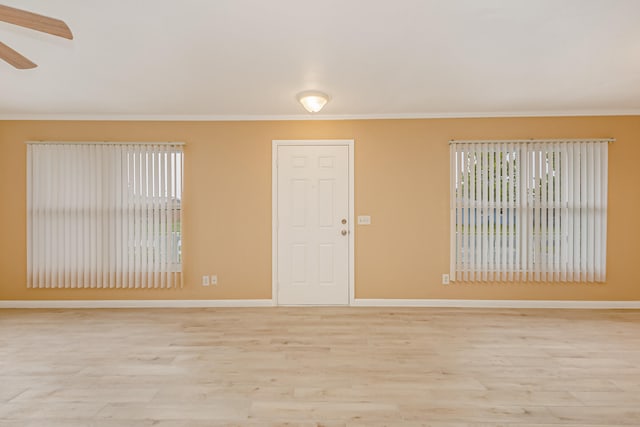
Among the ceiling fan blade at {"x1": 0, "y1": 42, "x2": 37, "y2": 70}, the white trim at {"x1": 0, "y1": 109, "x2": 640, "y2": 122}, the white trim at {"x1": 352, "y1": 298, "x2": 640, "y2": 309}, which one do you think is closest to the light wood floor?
the white trim at {"x1": 352, "y1": 298, "x2": 640, "y2": 309}

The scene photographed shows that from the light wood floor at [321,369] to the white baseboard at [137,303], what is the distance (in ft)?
1.14

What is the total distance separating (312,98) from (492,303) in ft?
11.0

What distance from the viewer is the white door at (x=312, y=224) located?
442 cm

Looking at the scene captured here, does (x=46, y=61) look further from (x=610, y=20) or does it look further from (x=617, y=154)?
(x=617, y=154)

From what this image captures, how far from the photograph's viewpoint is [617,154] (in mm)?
4266

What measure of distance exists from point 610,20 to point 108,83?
4172mm

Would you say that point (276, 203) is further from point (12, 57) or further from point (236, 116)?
point (12, 57)

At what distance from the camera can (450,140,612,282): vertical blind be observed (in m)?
4.21

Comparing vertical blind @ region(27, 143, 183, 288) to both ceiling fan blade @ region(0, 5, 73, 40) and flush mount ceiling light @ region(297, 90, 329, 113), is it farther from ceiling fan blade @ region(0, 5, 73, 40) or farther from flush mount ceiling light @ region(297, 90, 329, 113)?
ceiling fan blade @ region(0, 5, 73, 40)

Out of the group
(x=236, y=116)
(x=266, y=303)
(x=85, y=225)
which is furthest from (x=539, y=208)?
(x=85, y=225)

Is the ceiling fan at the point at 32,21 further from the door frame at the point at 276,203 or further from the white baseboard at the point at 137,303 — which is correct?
the white baseboard at the point at 137,303

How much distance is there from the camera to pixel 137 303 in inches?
173

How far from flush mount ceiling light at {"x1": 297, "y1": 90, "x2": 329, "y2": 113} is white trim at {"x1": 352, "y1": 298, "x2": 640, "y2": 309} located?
2.45 m

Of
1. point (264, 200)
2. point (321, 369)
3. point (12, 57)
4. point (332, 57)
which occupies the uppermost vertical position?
point (332, 57)
